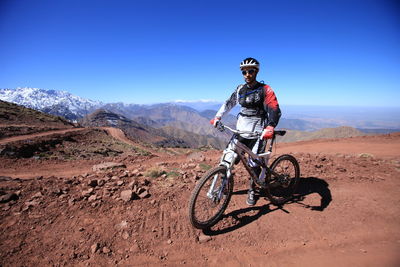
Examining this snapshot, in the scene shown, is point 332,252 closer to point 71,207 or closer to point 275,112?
point 275,112

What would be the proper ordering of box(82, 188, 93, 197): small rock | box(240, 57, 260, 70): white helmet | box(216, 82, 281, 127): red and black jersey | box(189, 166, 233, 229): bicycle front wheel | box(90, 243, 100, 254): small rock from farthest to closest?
box(82, 188, 93, 197): small rock → box(240, 57, 260, 70): white helmet → box(216, 82, 281, 127): red and black jersey → box(189, 166, 233, 229): bicycle front wheel → box(90, 243, 100, 254): small rock

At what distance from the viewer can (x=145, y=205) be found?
484 cm

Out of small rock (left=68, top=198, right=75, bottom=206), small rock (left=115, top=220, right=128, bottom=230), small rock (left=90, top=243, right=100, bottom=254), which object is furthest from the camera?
small rock (left=68, top=198, right=75, bottom=206)

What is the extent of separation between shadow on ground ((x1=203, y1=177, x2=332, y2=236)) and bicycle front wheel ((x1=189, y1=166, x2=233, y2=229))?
0.86 ft

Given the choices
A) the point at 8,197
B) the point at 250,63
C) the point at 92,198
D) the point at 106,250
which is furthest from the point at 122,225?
the point at 250,63

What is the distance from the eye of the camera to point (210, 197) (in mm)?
4047

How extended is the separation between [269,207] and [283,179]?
2.79 feet

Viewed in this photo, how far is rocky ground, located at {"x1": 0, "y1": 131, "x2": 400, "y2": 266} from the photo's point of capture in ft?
11.5

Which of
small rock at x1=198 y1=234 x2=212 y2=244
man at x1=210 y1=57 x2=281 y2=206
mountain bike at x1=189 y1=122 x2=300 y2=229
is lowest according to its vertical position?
small rock at x1=198 y1=234 x2=212 y2=244

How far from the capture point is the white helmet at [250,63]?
4338 millimetres

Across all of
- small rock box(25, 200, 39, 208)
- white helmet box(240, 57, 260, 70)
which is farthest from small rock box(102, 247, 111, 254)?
white helmet box(240, 57, 260, 70)

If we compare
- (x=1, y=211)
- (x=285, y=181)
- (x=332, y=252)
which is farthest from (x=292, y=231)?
(x=1, y=211)

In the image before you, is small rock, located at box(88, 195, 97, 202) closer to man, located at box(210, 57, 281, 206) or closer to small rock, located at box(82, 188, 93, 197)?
small rock, located at box(82, 188, 93, 197)

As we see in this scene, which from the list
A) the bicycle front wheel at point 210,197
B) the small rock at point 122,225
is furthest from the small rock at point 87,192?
the bicycle front wheel at point 210,197
